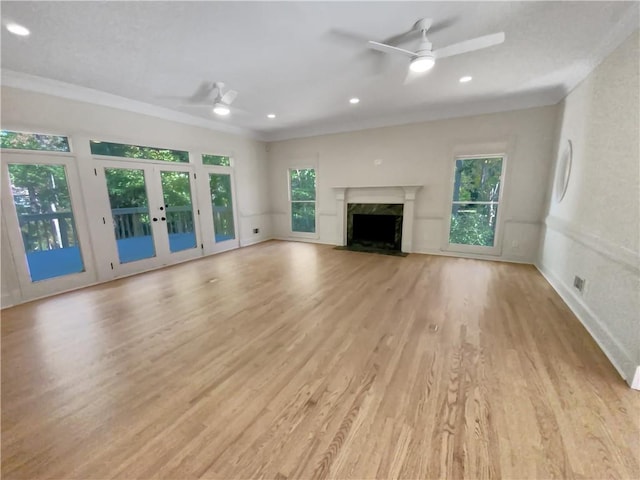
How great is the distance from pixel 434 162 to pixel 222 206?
4.58 metres

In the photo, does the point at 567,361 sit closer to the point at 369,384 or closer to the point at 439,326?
the point at 439,326

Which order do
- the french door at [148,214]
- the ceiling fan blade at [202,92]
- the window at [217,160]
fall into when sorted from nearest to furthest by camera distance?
the ceiling fan blade at [202,92], the french door at [148,214], the window at [217,160]

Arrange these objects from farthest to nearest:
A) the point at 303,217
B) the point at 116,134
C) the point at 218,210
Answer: the point at 303,217, the point at 218,210, the point at 116,134

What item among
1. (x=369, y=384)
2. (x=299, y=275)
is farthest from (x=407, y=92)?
(x=369, y=384)

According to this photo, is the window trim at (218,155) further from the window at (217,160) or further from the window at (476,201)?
the window at (476,201)

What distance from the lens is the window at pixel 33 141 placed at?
10.0 feet

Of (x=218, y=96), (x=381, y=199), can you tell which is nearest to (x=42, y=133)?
(x=218, y=96)

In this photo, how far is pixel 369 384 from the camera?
180 cm

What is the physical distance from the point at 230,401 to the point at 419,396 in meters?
1.24

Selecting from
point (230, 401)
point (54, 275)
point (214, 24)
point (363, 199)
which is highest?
point (214, 24)

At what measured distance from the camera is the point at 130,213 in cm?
427

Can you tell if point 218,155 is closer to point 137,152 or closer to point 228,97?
point 137,152

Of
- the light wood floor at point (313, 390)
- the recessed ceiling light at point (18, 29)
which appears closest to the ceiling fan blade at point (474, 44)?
the light wood floor at point (313, 390)

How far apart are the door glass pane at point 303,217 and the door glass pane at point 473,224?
321 centimetres
